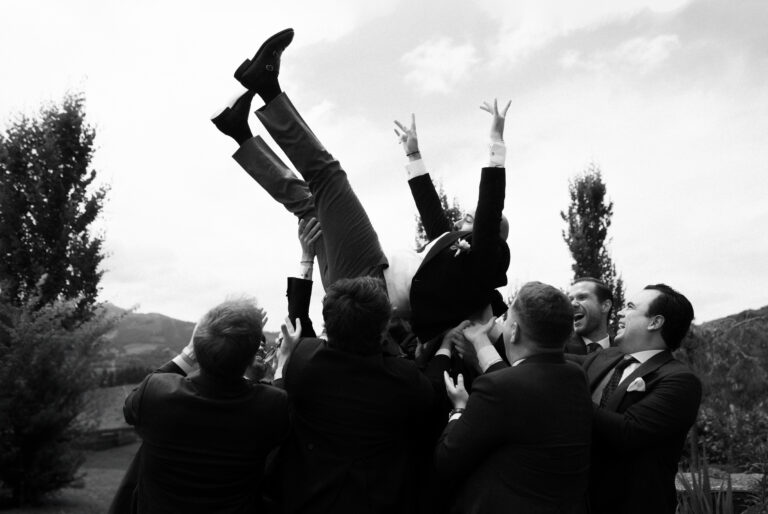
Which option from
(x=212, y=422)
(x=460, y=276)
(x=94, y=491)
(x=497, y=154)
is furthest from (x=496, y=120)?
(x=94, y=491)

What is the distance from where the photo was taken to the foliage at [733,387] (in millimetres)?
9203

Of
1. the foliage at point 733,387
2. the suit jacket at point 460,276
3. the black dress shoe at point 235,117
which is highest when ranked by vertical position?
the black dress shoe at point 235,117

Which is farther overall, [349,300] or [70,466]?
[70,466]

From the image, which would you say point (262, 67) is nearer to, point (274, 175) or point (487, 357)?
point (274, 175)

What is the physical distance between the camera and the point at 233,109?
131 inches

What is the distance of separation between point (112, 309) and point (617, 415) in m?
12.3

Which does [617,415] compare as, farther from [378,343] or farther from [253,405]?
[253,405]

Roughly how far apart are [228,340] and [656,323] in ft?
5.40

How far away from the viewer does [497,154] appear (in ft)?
8.98

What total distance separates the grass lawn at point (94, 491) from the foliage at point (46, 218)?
115 inches

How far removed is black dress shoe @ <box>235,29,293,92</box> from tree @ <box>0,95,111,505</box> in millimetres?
7733

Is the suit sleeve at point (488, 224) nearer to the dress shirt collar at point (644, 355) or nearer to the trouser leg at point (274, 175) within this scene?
the dress shirt collar at point (644, 355)

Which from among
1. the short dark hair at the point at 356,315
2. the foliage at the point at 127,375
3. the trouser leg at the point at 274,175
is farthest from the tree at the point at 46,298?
the short dark hair at the point at 356,315

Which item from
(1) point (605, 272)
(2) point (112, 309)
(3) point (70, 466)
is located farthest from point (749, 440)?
(2) point (112, 309)
